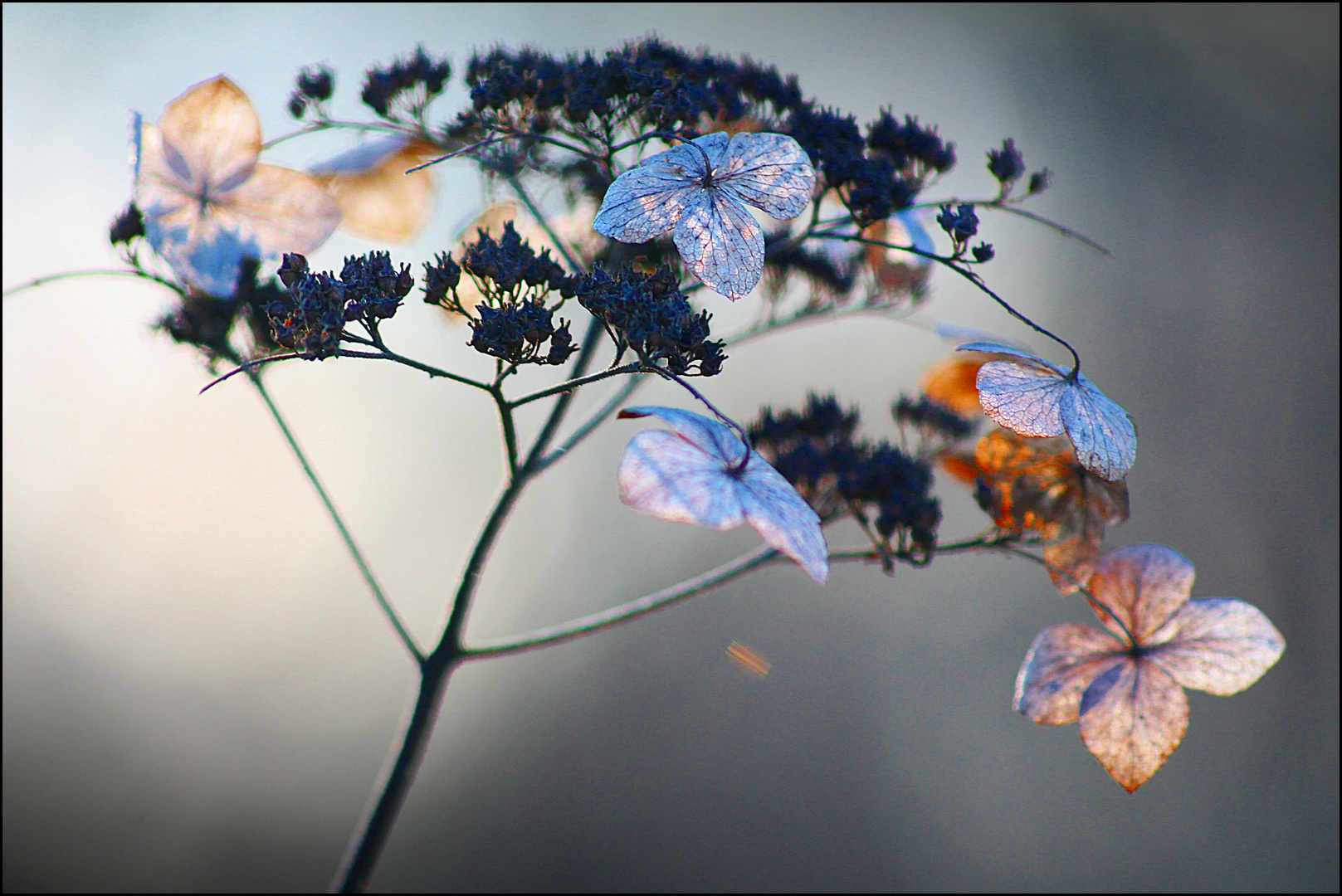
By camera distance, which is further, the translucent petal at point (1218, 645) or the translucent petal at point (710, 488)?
the translucent petal at point (1218, 645)

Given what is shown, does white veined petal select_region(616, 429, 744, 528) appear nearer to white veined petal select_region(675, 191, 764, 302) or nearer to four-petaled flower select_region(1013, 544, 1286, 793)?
white veined petal select_region(675, 191, 764, 302)

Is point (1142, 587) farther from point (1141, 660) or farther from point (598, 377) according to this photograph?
point (598, 377)

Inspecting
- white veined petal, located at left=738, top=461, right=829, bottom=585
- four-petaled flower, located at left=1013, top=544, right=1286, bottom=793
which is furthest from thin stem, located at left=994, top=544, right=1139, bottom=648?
white veined petal, located at left=738, top=461, right=829, bottom=585

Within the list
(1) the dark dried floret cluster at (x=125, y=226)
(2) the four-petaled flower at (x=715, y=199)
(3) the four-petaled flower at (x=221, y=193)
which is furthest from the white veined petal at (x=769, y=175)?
(1) the dark dried floret cluster at (x=125, y=226)

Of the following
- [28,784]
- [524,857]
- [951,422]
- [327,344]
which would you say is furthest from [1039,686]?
[28,784]

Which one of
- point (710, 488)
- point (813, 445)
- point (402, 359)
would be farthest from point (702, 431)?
point (813, 445)

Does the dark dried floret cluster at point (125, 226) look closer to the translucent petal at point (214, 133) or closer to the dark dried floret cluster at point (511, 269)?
the translucent petal at point (214, 133)

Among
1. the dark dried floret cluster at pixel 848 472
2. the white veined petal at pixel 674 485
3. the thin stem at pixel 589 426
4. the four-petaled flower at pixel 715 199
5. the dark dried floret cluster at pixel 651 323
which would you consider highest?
the four-petaled flower at pixel 715 199
